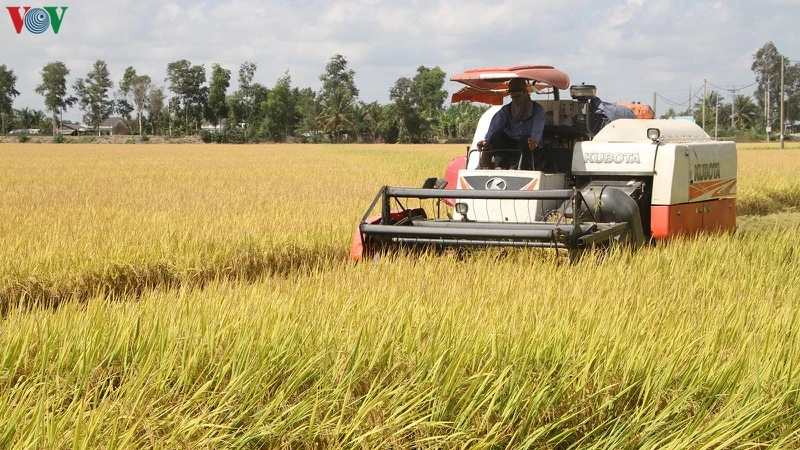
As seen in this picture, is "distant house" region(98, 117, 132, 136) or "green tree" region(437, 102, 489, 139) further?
"distant house" region(98, 117, 132, 136)

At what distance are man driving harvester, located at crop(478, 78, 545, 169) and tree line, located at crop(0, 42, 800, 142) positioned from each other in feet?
227

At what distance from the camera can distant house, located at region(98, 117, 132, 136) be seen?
364 feet

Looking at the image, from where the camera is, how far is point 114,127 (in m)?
113

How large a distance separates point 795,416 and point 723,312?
50.4 inches

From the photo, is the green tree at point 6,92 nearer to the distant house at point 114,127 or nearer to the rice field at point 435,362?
the distant house at point 114,127

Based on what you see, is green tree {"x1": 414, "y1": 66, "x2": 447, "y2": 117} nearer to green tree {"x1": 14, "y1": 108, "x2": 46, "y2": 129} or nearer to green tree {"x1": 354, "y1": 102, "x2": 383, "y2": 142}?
green tree {"x1": 354, "y1": 102, "x2": 383, "y2": 142}

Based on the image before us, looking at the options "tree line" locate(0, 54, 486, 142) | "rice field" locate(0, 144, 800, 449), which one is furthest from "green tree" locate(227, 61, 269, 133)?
"rice field" locate(0, 144, 800, 449)

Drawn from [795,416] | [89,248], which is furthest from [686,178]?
[89,248]

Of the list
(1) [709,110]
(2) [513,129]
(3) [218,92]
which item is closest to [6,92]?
(3) [218,92]

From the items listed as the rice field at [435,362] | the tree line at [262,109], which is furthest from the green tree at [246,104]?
the rice field at [435,362]

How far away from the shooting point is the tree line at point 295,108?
8331 centimetres

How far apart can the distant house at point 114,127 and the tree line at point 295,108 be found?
1.15 m

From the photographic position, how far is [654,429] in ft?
9.84

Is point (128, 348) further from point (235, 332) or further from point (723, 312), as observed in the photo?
point (723, 312)
